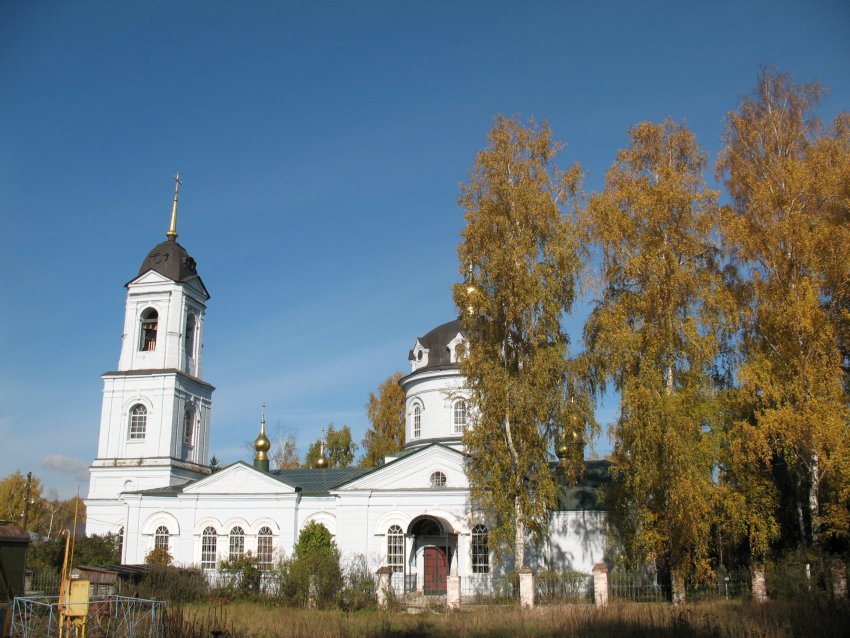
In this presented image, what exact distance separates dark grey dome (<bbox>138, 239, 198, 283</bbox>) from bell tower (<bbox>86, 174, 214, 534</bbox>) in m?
0.04

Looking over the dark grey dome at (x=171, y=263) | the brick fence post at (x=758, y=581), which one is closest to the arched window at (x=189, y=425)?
the dark grey dome at (x=171, y=263)

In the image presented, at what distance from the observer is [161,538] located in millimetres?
30703

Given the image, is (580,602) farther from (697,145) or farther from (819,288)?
(697,145)

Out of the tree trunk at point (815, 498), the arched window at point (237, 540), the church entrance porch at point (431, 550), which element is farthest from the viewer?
the arched window at point (237, 540)

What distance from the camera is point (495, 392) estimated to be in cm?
2194

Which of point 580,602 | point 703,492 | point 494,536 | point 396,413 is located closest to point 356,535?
point 494,536

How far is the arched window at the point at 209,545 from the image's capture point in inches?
1179

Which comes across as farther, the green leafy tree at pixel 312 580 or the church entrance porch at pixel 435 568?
the church entrance porch at pixel 435 568

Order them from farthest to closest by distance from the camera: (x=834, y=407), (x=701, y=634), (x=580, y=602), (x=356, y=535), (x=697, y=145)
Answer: (x=356, y=535) → (x=697, y=145) → (x=580, y=602) → (x=834, y=407) → (x=701, y=634)

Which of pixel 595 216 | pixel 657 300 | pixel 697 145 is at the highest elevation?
pixel 697 145

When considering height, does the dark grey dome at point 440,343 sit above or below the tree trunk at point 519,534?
above

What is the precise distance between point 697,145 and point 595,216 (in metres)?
3.97

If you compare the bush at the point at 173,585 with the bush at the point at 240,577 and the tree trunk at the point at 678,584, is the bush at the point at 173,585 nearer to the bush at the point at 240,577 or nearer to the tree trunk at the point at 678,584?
the bush at the point at 240,577

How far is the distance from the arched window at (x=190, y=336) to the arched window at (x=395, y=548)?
527 inches
